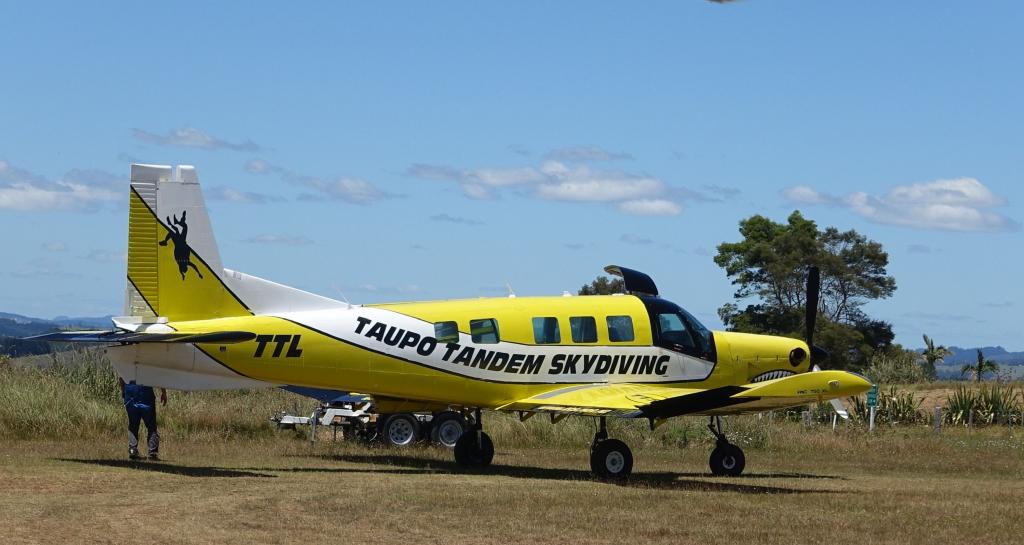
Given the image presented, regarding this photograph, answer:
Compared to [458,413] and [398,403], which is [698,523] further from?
[458,413]

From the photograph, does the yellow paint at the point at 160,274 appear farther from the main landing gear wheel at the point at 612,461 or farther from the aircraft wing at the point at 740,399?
the main landing gear wheel at the point at 612,461

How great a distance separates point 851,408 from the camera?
1325 inches

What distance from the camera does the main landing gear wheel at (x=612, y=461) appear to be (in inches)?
749

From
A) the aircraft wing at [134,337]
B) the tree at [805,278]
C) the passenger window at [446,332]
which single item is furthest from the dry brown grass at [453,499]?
the tree at [805,278]

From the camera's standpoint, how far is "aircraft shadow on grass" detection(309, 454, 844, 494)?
18.4 m

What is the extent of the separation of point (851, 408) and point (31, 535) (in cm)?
2521

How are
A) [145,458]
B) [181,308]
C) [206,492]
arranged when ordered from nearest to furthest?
[206,492] → [181,308] → [145,458]

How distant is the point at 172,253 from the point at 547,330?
5648 millimetres

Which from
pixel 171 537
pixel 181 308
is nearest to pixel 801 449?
pixel 181 308

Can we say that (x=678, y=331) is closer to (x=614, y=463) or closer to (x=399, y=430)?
(x=614, y=463)

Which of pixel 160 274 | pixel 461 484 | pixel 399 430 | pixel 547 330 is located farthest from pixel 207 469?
pixel 399 430

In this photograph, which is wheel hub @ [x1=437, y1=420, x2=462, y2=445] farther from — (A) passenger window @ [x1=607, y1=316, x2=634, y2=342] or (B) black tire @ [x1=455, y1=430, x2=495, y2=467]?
(A) passenger window @ [x1=607, y1=316, x2=634, y2=342]

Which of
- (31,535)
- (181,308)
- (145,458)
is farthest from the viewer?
(145,458)

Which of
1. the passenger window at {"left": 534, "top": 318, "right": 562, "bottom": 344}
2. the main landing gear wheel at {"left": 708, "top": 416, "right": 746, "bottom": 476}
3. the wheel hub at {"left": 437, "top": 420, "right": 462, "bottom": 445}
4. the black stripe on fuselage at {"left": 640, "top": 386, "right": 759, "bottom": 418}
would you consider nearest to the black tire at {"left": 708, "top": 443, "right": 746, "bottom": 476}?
the main landing gear wheel at {"left": 708, "top": 416, "right": 746, "bottom": 476}
